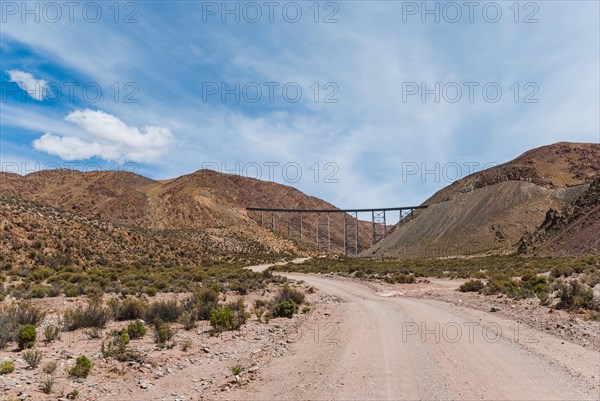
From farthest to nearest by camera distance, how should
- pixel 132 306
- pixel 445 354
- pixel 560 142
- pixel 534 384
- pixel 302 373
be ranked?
pixel 560 142
pixel 132 306
pixel 445 354
pixel 302 373
pixel 534 384

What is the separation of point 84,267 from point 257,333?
1047 inches

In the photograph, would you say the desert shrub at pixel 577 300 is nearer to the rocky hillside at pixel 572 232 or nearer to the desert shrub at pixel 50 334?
the desert shrub at pixel 50 334

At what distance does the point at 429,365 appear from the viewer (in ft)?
30.0

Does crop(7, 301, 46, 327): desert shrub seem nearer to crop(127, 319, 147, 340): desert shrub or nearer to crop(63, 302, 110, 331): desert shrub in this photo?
crop(63, 302, 110, 331): desert shrub

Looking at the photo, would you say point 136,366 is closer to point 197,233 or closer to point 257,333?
point 257,333

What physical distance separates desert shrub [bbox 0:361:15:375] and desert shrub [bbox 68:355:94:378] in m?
1.08

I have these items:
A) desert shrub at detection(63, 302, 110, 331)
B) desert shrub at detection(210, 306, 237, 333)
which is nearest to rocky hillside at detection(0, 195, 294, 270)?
desert shrub at detection(63, 302, 110, 331)

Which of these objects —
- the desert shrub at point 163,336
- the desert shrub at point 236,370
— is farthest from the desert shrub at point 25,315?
the desert shrub at point 236,370

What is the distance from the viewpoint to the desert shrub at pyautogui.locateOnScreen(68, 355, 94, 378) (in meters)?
8.46

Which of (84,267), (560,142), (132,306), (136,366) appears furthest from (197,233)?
(560,142)

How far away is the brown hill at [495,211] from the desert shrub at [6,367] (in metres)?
77.1

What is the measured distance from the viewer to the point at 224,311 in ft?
45.0

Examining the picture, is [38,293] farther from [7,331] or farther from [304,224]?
[304,224]

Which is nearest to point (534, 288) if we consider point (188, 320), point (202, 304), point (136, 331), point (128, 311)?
point (202, 304)
